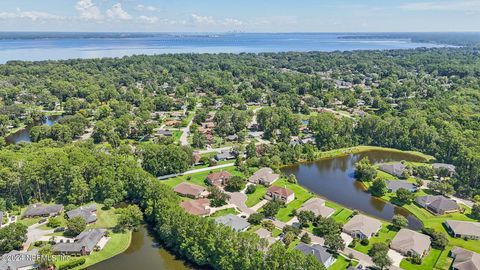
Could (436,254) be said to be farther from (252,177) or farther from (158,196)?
(158,196)

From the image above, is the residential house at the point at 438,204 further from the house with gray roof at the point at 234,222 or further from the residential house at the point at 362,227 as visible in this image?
the house with gray roof at the point at 234,222

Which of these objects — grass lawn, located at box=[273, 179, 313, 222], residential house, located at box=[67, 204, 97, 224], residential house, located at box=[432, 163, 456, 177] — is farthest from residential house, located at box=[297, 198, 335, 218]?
residential house, located at box=[67, 204, 97, 224]

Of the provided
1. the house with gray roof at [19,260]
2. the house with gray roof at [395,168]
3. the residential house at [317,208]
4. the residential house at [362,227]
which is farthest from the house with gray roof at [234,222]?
the house with gray roof at [395,168]

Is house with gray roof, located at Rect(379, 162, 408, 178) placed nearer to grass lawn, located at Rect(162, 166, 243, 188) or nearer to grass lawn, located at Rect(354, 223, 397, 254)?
grass lawn, located at Rect(354, 223, 397, 254)

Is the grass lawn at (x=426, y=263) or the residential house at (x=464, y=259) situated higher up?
the residential house at (x=464, y=259)

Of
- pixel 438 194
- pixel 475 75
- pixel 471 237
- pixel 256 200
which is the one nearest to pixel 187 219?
pixel 256 200

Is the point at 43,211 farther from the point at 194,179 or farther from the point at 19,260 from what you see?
the point at 194,179
